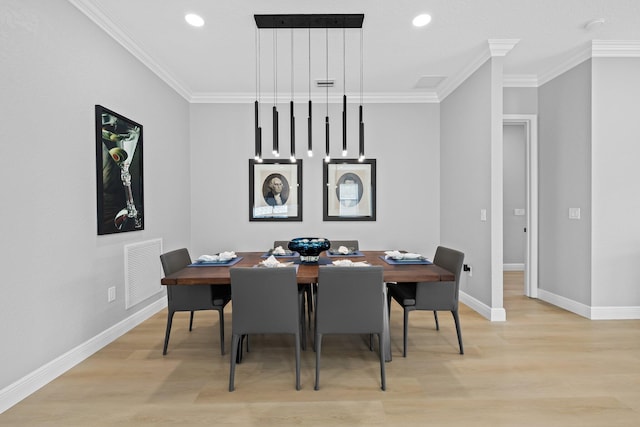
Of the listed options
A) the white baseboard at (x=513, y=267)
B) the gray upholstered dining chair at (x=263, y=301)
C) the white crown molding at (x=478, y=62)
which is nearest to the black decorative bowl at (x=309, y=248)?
the gray upholstered dining chair at (x=263, y=301)

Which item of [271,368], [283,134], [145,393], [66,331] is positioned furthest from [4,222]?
[283,134]

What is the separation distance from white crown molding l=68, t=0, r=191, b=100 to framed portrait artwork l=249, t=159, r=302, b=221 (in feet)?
4.39

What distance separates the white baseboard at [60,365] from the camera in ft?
6.17

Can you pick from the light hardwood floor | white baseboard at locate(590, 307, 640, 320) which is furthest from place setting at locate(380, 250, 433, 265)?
white baseboard at locate(590, 307, 640, 320)

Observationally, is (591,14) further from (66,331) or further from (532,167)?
(66,331)

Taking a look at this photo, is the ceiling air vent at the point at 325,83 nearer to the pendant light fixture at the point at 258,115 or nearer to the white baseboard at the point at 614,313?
the pendant light fixture at the point at 258,115

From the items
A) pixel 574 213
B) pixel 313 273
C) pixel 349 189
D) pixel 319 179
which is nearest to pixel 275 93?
pixel 319 179

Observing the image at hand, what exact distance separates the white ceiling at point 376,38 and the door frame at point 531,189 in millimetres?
463

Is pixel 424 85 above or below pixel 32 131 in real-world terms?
above

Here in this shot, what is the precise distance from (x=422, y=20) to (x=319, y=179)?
7.53ft

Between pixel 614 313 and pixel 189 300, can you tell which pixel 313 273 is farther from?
pixel 614 313

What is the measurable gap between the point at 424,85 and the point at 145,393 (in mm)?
4270

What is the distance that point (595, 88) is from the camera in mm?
3277

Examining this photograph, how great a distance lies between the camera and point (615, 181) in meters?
3.26
